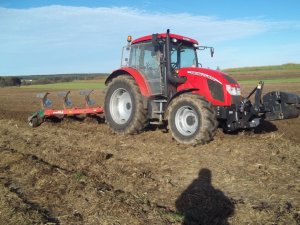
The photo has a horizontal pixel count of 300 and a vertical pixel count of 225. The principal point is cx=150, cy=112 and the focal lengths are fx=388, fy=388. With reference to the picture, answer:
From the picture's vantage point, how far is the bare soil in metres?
4.25

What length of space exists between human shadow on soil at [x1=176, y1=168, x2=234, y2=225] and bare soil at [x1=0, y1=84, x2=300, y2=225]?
0.04ft

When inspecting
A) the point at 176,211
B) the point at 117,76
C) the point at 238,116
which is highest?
the point at 117,76

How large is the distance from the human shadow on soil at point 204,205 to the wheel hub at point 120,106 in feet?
14.5

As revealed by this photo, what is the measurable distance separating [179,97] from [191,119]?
1.63 ft

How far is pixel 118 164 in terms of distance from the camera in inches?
253

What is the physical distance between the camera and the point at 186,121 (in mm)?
7758

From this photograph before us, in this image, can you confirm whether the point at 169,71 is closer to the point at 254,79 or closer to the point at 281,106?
the point at 281,106

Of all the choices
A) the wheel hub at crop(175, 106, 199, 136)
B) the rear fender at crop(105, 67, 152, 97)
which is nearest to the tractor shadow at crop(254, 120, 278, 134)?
the wheel hub at crop(175, 106, 199, 136)

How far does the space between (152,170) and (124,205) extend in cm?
162

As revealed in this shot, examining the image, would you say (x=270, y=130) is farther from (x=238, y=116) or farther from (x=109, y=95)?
(x=109, y=95)

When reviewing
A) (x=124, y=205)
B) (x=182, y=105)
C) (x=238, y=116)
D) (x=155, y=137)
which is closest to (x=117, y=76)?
(x=155, y=137)

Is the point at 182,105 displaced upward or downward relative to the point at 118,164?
upward

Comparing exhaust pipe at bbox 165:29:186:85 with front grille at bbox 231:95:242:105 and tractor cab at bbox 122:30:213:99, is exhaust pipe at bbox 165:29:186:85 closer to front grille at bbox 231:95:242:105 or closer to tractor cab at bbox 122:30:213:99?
tractor cab at bbox 122:30:213:99

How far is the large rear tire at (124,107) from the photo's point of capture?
8.65 meters
